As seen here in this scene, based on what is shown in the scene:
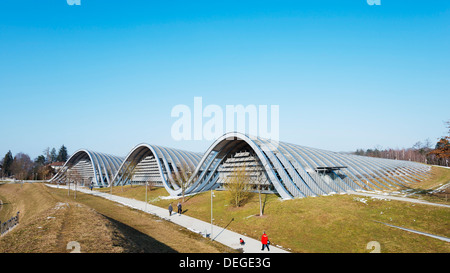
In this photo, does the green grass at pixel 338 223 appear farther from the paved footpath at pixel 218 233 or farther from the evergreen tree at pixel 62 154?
the evergreen tree at pixel 62 154

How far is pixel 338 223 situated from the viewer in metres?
20.1

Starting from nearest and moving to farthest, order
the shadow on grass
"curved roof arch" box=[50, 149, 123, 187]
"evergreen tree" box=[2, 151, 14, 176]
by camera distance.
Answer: the shadow on grass < "curved roof arch" box=[50, 149, 123, 187] < "evergreen tree" box=[2, 151, 14, 176]

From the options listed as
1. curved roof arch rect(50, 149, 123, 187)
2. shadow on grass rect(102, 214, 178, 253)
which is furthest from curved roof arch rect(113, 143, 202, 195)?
shadow on grass rect(102, 214, 178, 253)

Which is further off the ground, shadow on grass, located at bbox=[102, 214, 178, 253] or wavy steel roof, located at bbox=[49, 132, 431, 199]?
wavy steel roof, located at bbox=[49, 132, 431, 199]

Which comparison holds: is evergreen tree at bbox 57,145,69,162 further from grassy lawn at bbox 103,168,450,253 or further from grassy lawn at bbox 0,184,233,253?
grassy lawn at bbox 103,168,450,253

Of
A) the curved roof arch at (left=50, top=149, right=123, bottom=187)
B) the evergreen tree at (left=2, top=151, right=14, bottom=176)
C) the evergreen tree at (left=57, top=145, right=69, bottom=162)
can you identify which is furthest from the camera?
the evergreen tree at (left=57, top=145, right=69, bottom=162)

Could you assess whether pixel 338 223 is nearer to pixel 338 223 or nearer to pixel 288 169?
pixel 338 223

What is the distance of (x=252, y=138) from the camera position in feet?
119

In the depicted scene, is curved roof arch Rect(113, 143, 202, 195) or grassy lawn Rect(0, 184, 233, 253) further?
curved roof arch Rect(113, 143, 202, 195)

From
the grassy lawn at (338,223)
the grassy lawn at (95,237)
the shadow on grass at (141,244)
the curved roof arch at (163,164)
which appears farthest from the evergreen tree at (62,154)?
the shadow on grass at (141,244)

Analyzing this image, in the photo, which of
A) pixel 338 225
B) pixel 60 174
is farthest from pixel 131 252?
pixel 60 174

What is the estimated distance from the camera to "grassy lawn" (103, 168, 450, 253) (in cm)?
1645

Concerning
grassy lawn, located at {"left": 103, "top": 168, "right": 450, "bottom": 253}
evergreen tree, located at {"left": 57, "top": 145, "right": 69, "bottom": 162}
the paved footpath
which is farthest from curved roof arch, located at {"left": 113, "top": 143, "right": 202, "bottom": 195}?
evergreen tree, located at {"left": 57, "top": 145, "right": 69, "bottom": 162}
